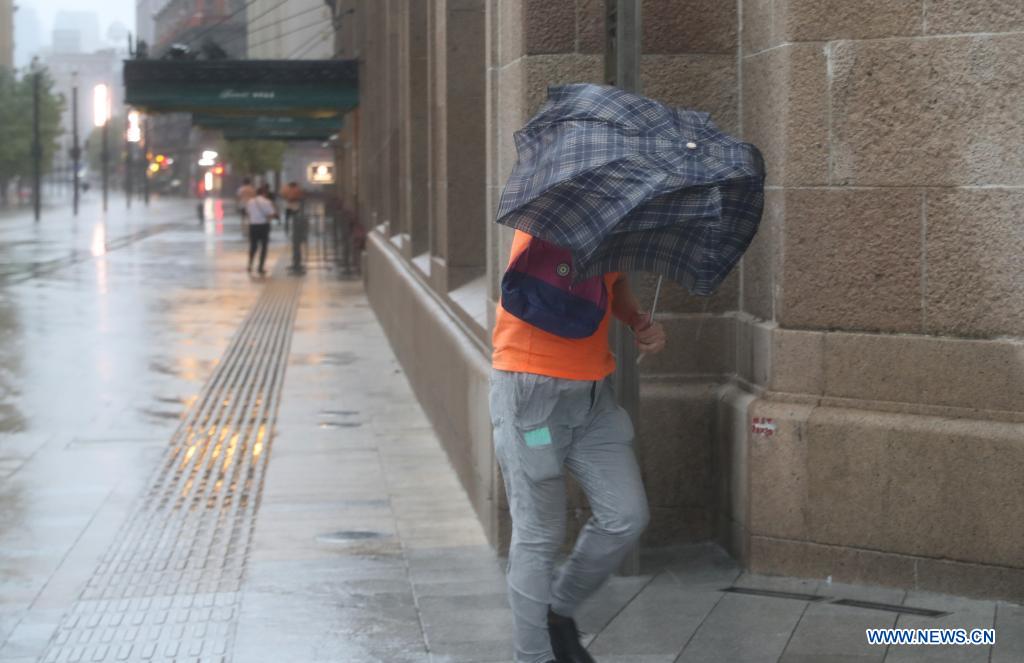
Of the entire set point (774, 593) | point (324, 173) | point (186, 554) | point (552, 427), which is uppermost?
point (324, 173)

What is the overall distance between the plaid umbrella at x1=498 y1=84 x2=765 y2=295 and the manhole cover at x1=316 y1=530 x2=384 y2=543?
3210 millimetres

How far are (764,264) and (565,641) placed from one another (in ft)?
6.71

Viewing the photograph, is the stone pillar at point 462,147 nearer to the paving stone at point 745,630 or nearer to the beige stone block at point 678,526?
the beige stone block at point 678,526

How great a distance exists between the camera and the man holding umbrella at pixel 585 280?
4594mm

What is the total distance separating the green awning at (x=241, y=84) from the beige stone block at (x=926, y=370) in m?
18.4

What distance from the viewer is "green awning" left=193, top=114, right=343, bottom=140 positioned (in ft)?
111

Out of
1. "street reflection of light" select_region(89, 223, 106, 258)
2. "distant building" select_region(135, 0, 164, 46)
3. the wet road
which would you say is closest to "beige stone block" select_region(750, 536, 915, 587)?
the wet road

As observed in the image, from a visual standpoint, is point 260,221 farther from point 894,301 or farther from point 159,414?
point 894,301

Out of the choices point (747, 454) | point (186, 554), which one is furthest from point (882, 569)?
point (186, 554)

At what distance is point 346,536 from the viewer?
7723 millimetres

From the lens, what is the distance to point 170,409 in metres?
12.2

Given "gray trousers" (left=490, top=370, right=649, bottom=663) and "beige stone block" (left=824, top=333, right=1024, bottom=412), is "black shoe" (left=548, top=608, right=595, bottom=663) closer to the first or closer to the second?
"gray trousers" (left=490, top=370, right=649, bottom=663)

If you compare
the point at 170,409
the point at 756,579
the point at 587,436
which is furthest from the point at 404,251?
the point at 587,436

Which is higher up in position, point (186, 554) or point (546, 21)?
point (546, 21)
